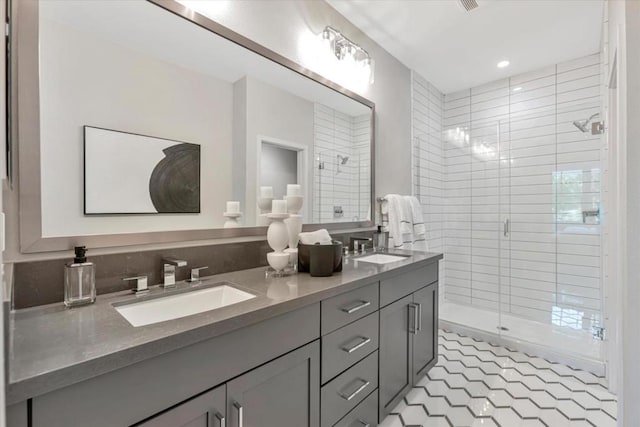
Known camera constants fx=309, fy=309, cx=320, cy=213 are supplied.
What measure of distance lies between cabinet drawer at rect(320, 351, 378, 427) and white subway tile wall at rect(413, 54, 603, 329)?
197cm

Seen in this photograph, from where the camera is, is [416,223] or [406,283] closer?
[406,283]

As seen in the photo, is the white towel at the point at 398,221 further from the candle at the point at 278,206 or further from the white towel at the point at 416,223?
the candle at the point at 278,206

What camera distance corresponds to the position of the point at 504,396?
6.00 ft

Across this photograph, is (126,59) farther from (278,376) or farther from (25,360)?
(278,376)

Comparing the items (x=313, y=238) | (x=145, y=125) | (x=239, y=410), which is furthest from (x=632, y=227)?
(x=145, y=125)

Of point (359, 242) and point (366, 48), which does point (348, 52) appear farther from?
point (359, 242)

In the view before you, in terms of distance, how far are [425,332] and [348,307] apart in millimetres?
877

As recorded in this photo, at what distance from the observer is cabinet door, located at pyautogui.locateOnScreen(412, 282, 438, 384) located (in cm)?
178

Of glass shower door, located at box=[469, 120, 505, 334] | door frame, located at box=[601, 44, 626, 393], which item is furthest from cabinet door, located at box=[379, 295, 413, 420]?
glass shower door, located at box=[469, 120, 505, 334]

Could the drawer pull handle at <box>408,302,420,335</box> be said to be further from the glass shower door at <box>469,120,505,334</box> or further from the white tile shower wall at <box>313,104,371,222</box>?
the glass shower door at <box>469,120,505,334</box>

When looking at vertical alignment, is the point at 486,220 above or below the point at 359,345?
above

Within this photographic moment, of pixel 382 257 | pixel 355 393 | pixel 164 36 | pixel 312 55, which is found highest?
pixel 312 55

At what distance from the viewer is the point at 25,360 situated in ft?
2.01

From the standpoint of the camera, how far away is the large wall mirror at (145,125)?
96 centimetres
